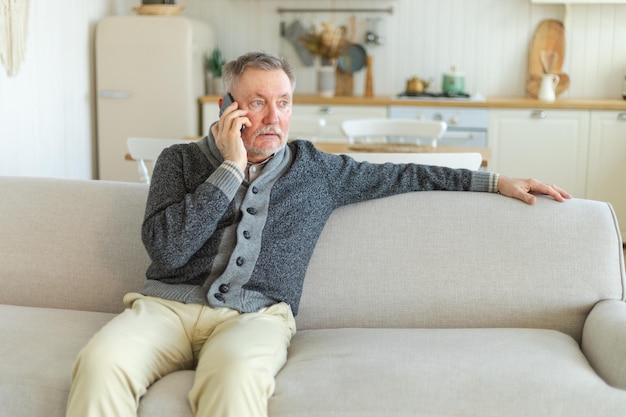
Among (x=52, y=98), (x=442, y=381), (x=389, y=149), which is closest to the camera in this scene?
(x=442, y=381)

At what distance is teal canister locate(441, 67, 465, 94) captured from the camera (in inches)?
210

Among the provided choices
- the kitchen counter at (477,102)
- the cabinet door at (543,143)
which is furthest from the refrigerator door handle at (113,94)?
the cabinet door at (543,143)

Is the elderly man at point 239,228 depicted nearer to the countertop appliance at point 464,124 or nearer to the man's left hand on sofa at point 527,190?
the man's left hand on sofa at point 527,190

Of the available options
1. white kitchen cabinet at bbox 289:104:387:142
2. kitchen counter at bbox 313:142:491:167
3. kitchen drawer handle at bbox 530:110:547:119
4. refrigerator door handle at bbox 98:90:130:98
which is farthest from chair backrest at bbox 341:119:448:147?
refrigerator door handle at bbox 98:90:130:98

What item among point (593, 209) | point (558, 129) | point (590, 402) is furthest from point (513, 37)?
point (590, 402)

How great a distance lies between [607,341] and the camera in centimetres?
210

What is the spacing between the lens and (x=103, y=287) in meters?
2.57

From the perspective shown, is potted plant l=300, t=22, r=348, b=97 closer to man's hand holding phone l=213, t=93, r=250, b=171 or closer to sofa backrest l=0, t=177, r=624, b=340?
sofa backrest l=0, t=177, r=624, b=340

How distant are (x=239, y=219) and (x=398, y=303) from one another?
50 centimetres

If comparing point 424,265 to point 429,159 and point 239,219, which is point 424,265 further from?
point 429,159

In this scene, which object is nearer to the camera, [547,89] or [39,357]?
[39,357]

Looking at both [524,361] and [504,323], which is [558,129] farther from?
[524,361]

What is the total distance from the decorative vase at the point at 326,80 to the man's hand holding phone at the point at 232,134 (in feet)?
10.3

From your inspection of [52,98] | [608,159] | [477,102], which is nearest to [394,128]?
[477,102]
